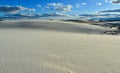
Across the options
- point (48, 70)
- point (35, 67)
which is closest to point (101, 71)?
point (48, 70)

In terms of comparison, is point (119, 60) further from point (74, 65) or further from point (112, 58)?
point (74, 65)

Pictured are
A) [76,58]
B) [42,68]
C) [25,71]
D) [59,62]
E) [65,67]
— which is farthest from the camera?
[76,58]

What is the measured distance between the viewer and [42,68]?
9.82 metres

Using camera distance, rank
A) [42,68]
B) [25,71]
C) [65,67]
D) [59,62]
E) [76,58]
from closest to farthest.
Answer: [25,71], [42,68], [65,67], [59,62], [76,58]

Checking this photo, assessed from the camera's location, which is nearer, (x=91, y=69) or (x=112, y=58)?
(x=91, y=69)

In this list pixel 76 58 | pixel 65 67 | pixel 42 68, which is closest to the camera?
pixel 42 68

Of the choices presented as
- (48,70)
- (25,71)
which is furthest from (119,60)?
(25,71)

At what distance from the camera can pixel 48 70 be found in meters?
9.49

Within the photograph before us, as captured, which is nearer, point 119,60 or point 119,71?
point 119,71

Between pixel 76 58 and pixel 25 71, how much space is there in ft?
14.4

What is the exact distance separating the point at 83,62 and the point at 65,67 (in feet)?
5.33

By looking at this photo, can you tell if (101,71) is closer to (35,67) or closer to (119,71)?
(119,71)

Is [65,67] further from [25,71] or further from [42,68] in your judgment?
[25,71]

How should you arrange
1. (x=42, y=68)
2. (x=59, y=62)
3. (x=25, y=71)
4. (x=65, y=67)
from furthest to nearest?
(x=59, y=62) → (x=65, y=67) → (x=42, y=68) → (x=25, y=71)
